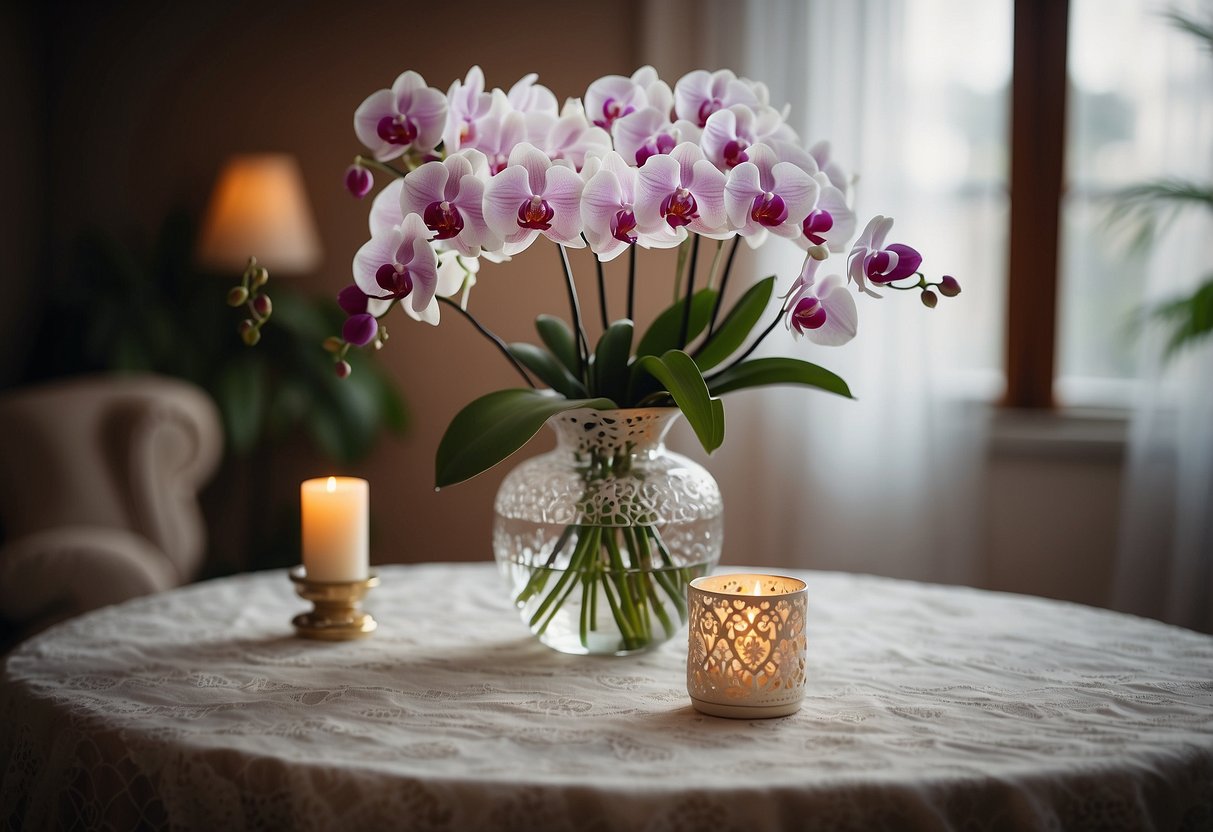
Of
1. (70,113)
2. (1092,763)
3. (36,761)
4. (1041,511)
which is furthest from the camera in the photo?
(70,113)

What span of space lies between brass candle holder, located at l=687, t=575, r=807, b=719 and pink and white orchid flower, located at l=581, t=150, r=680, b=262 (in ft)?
1.05

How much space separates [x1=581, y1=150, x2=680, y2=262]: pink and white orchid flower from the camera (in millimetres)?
1034

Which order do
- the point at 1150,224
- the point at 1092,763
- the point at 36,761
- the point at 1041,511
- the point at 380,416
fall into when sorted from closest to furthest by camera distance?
the point at 1092,763
the point at 36,761
the point at 1150,224
the point at 1041,511
the point at 380,416

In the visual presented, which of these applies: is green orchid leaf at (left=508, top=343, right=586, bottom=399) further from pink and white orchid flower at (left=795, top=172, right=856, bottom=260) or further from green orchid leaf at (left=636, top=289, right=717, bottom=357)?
pink and white orchid flower at (left=795, top=172, right=856, bottom=260)

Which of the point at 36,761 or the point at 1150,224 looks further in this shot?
the point at 1150,224

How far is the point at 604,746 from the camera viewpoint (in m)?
0.93

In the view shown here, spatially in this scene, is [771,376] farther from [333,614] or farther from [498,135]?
[333,614]

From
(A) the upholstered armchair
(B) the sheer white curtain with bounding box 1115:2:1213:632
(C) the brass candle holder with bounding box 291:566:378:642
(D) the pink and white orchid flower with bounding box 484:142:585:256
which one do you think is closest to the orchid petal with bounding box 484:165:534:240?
(D) the pink and white orchid flower with bounding box 484:142:585:256

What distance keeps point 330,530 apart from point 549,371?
0.31 meters

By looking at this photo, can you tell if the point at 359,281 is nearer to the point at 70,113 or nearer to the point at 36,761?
the point at 36,761

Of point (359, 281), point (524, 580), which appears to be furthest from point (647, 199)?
point (524, 580)

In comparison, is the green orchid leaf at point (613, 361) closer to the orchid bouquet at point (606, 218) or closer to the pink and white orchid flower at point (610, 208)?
the orchid bouquet at point (606, 218)

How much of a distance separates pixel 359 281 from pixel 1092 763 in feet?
2.34

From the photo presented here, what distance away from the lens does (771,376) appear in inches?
46.8
